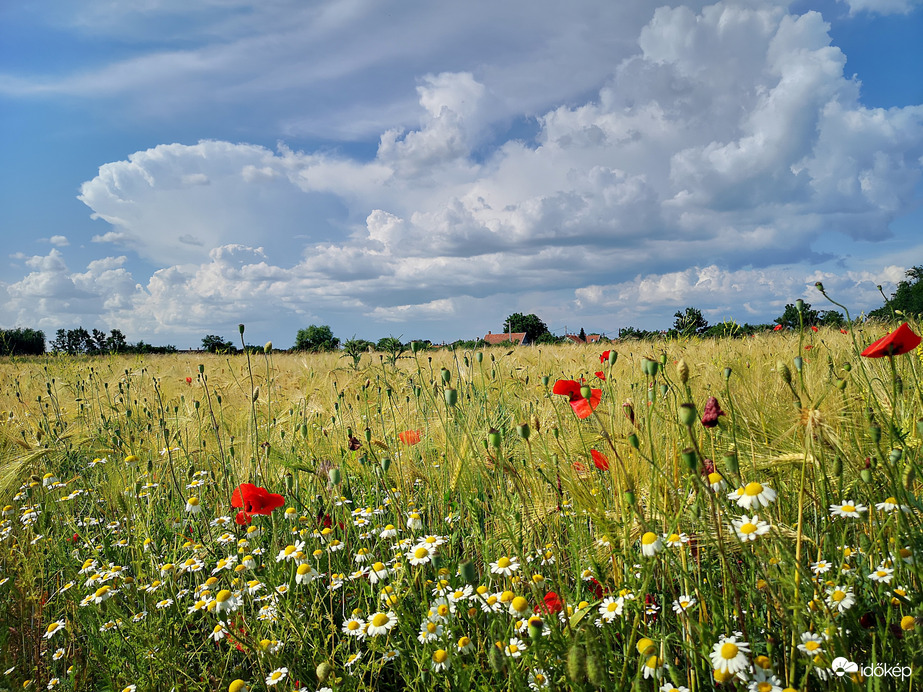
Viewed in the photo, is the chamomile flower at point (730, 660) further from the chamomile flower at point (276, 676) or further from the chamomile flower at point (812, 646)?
the chamomile flower at point (276, 676)

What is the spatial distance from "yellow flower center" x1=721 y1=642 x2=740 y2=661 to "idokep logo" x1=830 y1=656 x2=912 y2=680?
7.3 inches

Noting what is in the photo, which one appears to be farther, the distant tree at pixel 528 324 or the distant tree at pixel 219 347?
the distant tree at pixel 528 324

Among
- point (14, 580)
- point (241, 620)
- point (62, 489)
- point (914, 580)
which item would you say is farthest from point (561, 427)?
point (62, 489)

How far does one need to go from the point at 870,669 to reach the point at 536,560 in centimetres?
79

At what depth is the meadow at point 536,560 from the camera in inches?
45.3

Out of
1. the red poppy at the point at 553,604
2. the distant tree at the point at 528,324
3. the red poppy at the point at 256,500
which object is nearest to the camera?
the red poppy at the point at 553,604

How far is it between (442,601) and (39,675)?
138 centimetres

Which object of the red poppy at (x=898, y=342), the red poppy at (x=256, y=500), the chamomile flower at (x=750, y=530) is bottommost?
the red poppy at (x=256, y=500)

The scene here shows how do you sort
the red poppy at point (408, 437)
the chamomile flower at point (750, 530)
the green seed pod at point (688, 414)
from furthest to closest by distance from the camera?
the red poppy at point (408, 437) → the chamomile flower at point (750, 530) → the green seed pod at point (688, 414)

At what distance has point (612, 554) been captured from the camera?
145 cm

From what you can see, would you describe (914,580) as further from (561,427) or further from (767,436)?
(561,427)

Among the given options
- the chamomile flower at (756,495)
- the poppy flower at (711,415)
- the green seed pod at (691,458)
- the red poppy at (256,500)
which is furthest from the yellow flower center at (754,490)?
the red poppy at (256,500)

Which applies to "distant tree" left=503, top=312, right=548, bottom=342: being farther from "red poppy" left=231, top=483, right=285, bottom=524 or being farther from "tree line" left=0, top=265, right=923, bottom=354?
"red poppy" left=231, top=483, right=285, bottom=524

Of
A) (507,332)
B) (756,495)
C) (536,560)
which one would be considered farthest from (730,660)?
(507,332)
